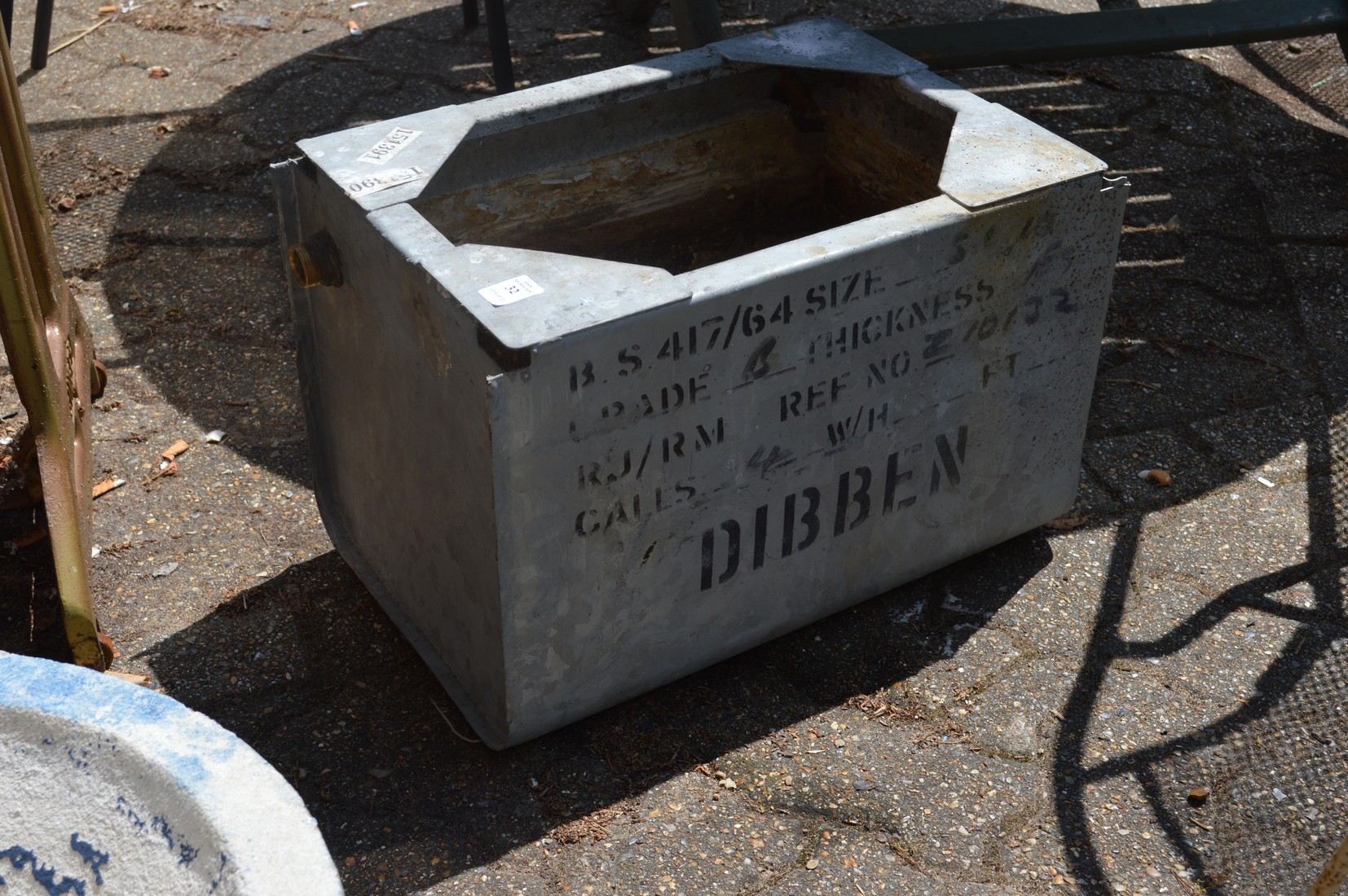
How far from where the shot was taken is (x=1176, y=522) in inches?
99.3

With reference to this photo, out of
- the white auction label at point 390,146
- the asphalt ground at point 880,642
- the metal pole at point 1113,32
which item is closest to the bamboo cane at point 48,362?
the asphalt ground at point 880,642

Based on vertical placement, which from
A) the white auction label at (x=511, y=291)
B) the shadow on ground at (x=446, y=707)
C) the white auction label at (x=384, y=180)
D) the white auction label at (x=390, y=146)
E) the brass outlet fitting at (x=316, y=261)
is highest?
the white auction label at (x=390, y=146)

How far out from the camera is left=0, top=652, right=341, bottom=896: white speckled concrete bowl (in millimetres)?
1146

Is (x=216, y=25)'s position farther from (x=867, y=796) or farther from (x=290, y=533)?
(x=867, y=796)

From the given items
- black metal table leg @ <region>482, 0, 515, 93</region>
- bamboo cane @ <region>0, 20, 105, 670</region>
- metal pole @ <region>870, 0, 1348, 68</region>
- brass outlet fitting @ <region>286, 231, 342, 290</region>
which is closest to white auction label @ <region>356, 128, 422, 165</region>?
brass outlet fitting @ <region>286, 231, 342, 290</region>

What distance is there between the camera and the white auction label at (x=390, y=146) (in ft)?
6.39

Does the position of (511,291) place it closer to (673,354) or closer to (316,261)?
(673,354)

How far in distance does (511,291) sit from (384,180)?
13.3 inches

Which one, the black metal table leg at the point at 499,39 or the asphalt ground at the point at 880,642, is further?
the black metal table leg at the point at 499,39

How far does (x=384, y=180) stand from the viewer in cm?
189

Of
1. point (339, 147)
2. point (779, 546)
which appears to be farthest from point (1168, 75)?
point (339, 147)

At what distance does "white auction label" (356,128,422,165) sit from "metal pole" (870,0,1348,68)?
4.59 feet

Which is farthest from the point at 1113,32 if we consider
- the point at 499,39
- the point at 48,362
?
the point at 48,362

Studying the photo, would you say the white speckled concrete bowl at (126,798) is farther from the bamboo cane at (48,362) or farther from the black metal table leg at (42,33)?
the black metal table leg at (42,33)
